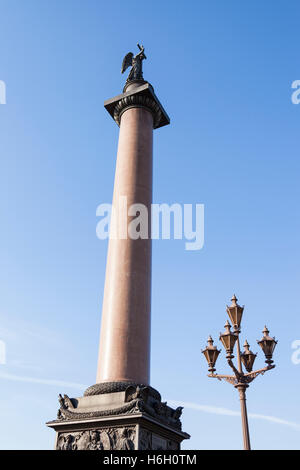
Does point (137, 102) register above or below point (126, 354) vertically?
above

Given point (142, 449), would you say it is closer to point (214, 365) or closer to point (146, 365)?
point (146, 365)

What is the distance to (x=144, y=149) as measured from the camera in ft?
49.3

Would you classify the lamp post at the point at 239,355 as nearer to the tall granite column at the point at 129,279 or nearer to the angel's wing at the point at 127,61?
the tall granite column at the point at 129,279

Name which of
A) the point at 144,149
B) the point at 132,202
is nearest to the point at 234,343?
the point at 132,202

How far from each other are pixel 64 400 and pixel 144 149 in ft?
25.7

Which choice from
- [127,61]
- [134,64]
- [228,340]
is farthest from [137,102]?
[228,340]

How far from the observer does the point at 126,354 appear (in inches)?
463

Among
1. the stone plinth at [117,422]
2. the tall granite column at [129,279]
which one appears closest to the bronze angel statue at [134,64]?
the tall granite column at [129,279]

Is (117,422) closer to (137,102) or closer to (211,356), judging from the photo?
(211,356)

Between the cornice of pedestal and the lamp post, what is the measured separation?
6.98m

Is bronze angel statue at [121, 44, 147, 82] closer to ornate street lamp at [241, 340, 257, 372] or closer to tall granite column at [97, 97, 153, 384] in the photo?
tall granite column at [97, 97, 153, 384]

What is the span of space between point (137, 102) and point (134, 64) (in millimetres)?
2794
